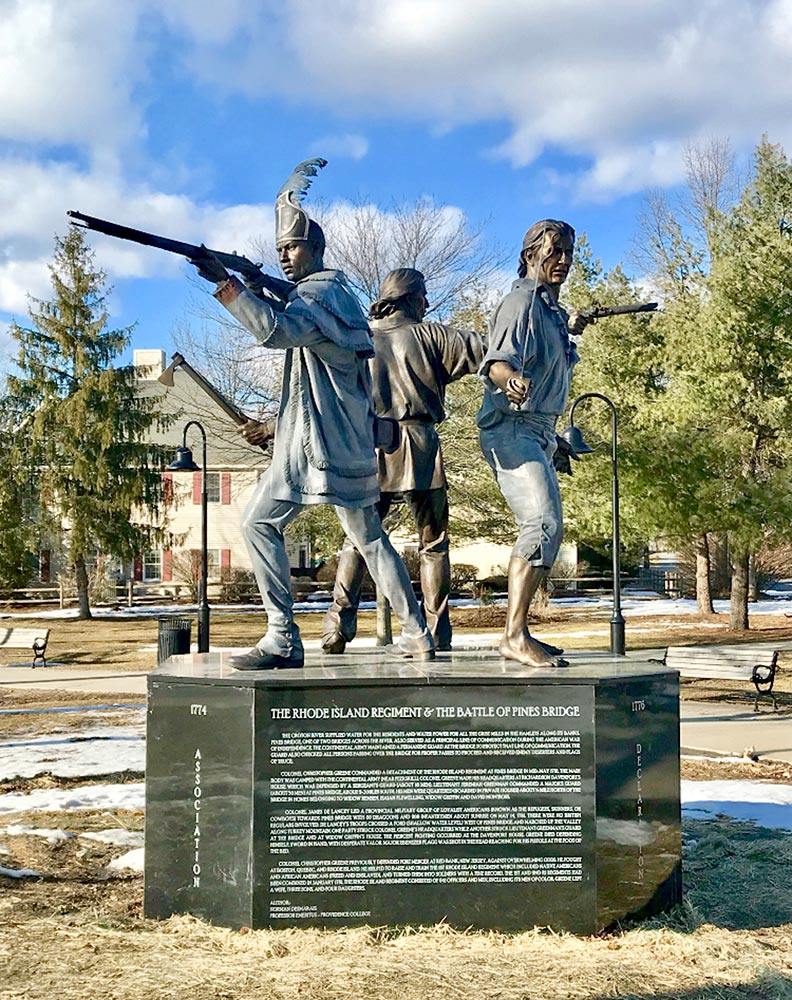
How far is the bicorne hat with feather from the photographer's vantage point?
5.81 metres

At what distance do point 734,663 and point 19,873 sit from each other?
11225 mm

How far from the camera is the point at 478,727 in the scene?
17.2 ft

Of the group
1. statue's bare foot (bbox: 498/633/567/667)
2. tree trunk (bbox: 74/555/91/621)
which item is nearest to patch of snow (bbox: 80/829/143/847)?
statue's bare foot (bbox: 498/633/567/667)

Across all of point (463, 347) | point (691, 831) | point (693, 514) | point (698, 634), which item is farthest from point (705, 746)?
point (698, 634)

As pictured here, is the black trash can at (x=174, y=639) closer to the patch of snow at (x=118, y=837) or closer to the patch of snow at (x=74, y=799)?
the patch of snow at (x=74, y=799)

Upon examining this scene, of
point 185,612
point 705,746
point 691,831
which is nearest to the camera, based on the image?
point 691,831

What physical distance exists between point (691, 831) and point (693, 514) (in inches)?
567

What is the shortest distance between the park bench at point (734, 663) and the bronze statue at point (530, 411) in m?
9.45

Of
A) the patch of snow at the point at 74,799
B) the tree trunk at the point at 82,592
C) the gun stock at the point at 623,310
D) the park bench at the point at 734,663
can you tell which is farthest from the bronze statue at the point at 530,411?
the tree trunk at the point at 82,592

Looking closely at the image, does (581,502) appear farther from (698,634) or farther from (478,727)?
(478,727)

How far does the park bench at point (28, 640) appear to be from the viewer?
72.5 ft

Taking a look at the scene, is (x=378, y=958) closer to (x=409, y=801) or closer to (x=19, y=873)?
Result: (x=409, y=801)

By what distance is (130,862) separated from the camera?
22.3ft

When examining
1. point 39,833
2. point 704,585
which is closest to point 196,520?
point 704,585
